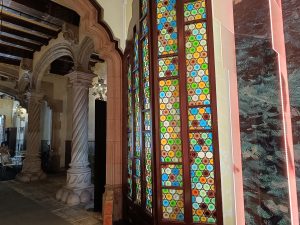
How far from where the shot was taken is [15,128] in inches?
440

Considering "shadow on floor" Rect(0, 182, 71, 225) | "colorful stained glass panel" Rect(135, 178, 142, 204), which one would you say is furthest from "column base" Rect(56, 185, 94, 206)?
"colorful stained glass panel" Rect(135, 178, 142, 204)

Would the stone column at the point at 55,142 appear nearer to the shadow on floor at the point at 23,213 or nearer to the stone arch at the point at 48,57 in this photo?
the stone arch at the point at 48,57

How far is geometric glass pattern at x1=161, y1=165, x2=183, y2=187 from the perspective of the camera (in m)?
2.06

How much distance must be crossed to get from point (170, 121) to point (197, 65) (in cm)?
56

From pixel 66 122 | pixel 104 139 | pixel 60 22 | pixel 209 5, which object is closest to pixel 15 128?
pixel 66 122

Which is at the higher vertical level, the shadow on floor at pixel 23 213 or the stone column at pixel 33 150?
Result: the stone column at pixel 33 150

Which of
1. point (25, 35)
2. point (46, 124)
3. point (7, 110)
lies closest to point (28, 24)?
point (25, 35)

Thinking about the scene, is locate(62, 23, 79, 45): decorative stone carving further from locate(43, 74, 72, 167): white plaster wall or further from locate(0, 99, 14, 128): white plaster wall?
locate(0, 99, 14, 128): white plaster wall

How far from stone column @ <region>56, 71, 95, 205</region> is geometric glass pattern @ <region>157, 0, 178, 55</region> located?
2654 mm

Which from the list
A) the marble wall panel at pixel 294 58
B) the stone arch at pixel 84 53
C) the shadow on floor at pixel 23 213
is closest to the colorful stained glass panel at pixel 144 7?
the stone arch at pixel 84 53

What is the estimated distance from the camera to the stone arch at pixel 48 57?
16.3 feet

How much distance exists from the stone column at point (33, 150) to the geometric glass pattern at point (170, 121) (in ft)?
17.1

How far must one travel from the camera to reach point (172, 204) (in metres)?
2.06

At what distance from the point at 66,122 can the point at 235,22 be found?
8.30m
